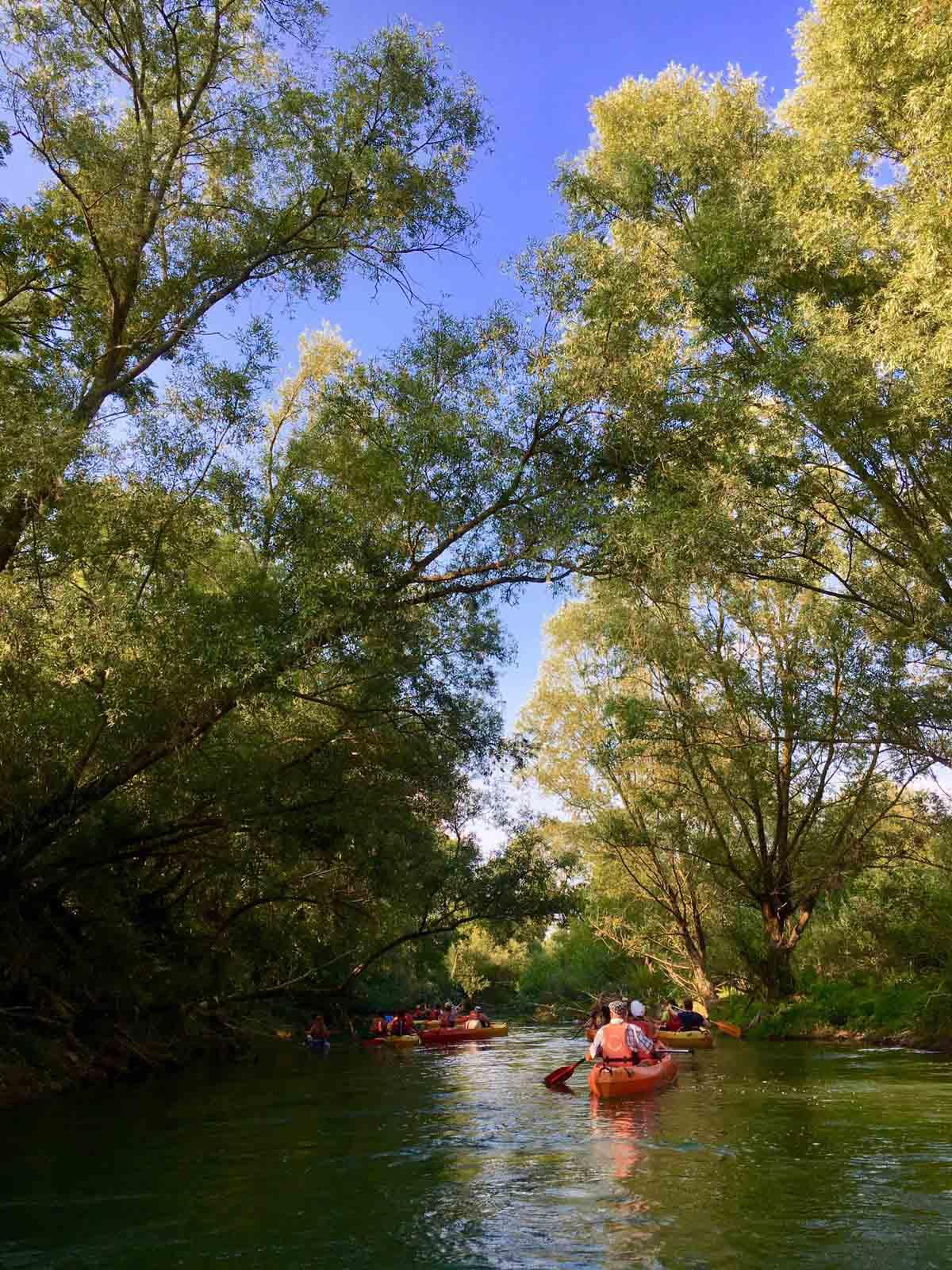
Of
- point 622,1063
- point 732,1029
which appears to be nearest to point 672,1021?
point 732,1029

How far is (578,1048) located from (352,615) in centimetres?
1629

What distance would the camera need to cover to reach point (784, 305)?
13.2 m

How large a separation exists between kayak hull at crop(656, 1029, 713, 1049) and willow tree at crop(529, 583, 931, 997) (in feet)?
13.8

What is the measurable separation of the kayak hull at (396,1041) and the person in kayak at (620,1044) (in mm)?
14085

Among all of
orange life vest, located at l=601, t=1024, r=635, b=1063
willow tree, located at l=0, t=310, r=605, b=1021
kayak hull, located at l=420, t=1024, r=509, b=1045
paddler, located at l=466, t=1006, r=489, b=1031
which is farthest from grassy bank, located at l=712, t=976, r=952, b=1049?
willow tree, located at l=0, t=310, r=605, b=1021

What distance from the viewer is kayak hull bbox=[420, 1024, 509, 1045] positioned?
1053 inches

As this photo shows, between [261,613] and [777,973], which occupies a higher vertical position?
[261,613]

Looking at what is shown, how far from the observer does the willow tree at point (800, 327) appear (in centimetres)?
1049

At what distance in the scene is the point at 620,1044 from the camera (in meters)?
12.5

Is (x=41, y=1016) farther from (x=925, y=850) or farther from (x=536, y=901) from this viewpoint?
(x=925, y=850)

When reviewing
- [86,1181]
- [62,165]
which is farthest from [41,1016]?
[62,165]

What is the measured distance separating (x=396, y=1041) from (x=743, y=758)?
12.9 metres

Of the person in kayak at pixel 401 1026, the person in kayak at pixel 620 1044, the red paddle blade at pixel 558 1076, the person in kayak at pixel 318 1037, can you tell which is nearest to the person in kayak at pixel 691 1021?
the person in kayak at pixel 620 1044

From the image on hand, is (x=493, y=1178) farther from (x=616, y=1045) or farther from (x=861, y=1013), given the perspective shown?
(x=861, y=1013)
